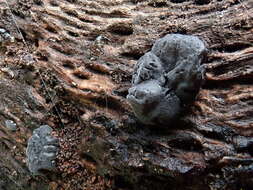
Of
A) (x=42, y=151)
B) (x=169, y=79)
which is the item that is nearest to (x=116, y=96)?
(x=169, y=79)

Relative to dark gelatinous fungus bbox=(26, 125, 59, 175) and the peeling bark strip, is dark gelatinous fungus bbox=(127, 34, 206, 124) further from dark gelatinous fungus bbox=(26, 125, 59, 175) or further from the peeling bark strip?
dark gelatinous fungus bbox=(26, 125, 59, 175)

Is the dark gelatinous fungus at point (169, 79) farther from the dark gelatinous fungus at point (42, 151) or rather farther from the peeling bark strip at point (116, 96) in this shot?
the dark gelatinous fungus at point (42, 151)

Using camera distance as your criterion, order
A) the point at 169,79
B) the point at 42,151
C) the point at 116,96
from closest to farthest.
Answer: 1. the point at 169,79
2. the point at 116,96
3. the point at 42,151

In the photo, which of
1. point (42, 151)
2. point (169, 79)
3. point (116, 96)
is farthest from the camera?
point (42, 151)

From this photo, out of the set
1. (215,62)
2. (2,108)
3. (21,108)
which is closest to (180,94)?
(215,62)

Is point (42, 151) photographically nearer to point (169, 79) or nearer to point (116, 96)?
point (116, 96)

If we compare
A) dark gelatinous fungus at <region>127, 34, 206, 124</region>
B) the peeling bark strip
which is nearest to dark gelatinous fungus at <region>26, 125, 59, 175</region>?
the peeling bark strip

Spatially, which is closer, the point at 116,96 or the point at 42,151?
the point at 116,96
